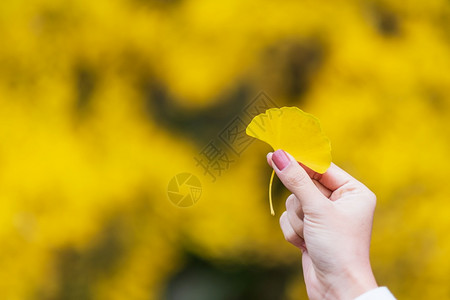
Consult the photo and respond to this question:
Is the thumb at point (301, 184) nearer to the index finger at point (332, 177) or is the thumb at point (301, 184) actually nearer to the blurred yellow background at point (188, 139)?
the index finger at point (332, 177)

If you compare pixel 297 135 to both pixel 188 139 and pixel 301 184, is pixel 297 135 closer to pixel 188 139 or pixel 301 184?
pixel 301 184

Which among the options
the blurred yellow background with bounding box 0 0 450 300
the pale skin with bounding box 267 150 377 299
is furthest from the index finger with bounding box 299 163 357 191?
the blurred yellow background with bounding box 0 0 450 300

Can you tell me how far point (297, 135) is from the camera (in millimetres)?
478

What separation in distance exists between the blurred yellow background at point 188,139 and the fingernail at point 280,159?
0.24 meters

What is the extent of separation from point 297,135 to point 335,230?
0.31 feet

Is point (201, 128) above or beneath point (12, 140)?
beneath

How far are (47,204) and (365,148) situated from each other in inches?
17.2

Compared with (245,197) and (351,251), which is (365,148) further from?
(351,251)

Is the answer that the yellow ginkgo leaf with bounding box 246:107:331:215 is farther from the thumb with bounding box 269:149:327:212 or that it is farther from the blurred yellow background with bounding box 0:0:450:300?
the blurred yellow background with bounding box 0:0:450:300

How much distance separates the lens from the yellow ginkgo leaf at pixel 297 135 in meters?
0.47

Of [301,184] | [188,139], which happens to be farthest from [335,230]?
[188,139]

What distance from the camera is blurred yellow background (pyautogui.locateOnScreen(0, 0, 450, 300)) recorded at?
689 millimetres

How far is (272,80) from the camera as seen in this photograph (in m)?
0.71

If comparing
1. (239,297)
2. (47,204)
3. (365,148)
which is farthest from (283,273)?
(47,204)
